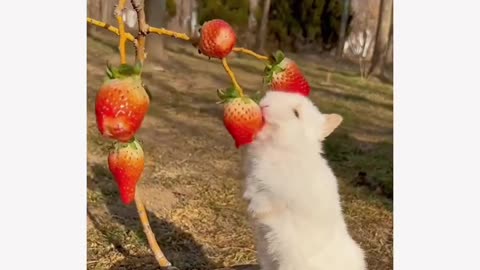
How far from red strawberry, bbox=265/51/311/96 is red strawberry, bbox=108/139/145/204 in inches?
8.9

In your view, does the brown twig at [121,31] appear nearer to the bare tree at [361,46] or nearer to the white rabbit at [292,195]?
the white rabbit at [292,195]

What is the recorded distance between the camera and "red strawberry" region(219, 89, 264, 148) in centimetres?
123

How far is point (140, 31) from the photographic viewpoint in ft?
4.38

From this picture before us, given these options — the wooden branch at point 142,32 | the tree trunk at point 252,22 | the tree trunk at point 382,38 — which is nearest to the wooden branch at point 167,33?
the wooden branch at point 142,32

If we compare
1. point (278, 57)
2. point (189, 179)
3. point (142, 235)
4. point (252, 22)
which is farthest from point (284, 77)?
point (142, 235)

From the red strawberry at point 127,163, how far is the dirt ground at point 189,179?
0.09 meters

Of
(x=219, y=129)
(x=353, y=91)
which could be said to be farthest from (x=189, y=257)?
(x=353, y=91)

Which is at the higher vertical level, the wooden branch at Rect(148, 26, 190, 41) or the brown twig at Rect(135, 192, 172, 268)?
the wooden branch at Rect(148, 26, 190, 41)

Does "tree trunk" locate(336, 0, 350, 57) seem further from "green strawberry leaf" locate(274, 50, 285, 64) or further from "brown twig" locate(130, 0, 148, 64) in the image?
"brown twig" locate(130, 0, 148, 64)

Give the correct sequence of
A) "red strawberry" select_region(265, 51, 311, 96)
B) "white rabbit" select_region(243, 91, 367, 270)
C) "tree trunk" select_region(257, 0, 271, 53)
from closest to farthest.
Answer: "white rabbit" select_region(243, 91, 367, 270), "red strawberry" select_region(265, 51, 311, 96), "tree trunk" select_region(257, 0, 271, 53)

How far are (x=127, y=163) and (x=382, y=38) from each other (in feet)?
1.64

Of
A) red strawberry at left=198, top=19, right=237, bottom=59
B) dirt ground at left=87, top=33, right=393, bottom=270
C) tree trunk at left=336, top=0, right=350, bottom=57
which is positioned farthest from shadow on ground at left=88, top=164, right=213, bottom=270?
tree trunk at left=336, top=0, right=350, bottom=57
